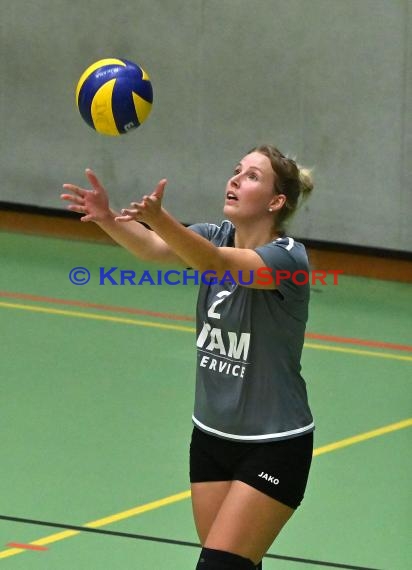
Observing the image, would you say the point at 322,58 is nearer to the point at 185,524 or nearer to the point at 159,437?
the point at 159,437

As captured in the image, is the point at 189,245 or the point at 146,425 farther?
the point at 146,425

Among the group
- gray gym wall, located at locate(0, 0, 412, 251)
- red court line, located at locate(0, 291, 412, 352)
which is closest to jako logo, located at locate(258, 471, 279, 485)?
red court line, located at locate(0, 291, 412, 352)

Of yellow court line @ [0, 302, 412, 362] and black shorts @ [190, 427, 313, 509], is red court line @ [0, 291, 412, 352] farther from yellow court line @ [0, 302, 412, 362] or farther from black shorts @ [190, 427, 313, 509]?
black shorts @ [190, 427, 313, 509]

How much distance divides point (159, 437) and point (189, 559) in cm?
165

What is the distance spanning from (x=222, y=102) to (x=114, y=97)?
22.5 feet

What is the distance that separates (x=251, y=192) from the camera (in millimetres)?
4566

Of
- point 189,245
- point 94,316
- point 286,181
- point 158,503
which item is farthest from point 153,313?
point 189,245

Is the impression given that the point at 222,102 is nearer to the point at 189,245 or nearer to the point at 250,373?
the point at 250,373

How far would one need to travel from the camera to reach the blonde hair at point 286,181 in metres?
4.64

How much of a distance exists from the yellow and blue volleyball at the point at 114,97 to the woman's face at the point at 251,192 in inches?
43.9

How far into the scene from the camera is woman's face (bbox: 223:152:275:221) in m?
4.56

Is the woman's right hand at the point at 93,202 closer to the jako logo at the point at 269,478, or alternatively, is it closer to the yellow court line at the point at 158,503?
the jako logo at the point at 269,478

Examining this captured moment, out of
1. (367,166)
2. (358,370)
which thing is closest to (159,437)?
(358,370)

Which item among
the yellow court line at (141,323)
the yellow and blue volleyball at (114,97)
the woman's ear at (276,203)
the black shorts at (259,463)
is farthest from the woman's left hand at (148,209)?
the yellow court line at (141,323)
